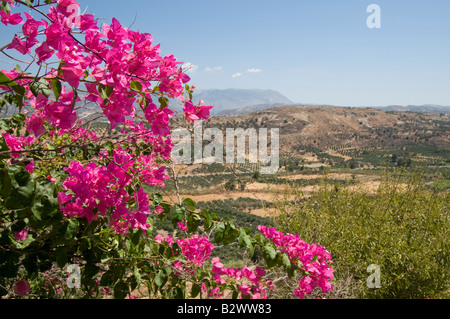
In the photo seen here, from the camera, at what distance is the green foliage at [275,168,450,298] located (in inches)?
190

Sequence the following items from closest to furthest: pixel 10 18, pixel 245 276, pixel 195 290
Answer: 1. pixel 10 18
2. pixel 195 290
3. pixel 245 276

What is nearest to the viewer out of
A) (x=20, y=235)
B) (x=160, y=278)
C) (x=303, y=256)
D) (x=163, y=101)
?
(x=163, y=101)

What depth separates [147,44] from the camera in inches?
42.9

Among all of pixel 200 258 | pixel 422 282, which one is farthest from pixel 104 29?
pixel 422 282

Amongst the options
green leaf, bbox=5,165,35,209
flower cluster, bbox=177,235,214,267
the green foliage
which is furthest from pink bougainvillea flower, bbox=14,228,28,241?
the green foliage

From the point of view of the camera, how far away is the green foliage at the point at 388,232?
4.83 meters

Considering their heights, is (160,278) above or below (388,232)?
above

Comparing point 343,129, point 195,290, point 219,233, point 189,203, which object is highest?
point 343,129

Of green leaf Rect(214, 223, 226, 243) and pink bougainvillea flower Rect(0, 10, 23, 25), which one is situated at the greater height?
pink bougainvillea flower Rect(0, 10, 23, 25)

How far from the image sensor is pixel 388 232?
5.64 m

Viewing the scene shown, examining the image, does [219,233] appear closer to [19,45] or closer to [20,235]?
[20,235]

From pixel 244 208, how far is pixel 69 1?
27801mm

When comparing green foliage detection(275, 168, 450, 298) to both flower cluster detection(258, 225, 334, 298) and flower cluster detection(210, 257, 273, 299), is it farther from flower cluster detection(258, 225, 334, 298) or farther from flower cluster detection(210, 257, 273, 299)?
flower cluster detection(210, 257, 273, 299)

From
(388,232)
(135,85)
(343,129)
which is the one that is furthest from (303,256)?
(343,129)
